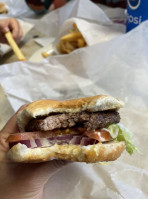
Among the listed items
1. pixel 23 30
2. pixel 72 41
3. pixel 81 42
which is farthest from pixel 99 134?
pixel 23 30

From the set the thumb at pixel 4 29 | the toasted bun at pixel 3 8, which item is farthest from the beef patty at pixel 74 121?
the toasted bun at pixel 3 8

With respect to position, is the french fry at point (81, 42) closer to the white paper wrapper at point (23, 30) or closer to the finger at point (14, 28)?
the finger at point (14, 28)

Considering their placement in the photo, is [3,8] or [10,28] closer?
[10,28]

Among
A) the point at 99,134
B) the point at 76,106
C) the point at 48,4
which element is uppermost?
the point at 48,4

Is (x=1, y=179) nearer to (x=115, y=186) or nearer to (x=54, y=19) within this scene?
(x=115, y=186)

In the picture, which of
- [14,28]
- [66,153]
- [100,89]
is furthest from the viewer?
[14,28]

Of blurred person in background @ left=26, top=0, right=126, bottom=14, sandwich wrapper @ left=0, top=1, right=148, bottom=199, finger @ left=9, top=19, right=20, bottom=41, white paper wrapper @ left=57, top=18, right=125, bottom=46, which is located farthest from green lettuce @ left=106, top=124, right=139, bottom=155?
blurred person in background @ left=26, top=0, right=126, bottom=14

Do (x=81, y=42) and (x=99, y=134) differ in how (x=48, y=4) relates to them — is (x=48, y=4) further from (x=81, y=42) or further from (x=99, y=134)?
(x=99, y=134)

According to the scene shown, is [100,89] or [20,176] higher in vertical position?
[20,176]

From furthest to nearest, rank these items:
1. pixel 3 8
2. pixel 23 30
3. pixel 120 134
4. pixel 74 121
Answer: pixel 3 8 → pixel 23 30 → pixel 120 134 → pixel 74 121
